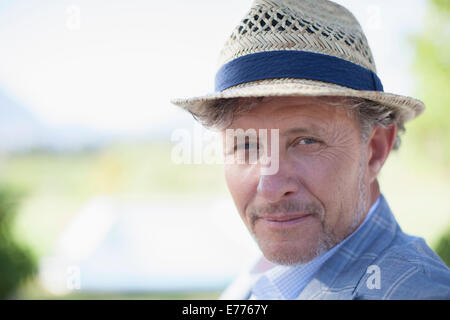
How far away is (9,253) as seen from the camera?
21.1ft

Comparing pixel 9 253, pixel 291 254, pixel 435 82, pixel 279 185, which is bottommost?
pixel 9 253

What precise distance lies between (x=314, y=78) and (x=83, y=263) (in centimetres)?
869

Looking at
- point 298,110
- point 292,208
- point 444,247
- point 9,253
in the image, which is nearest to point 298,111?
point 298,110

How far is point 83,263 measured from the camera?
9008mm

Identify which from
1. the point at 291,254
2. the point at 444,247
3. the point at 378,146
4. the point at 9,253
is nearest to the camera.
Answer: the point at 291,254

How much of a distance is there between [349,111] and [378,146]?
28 cm

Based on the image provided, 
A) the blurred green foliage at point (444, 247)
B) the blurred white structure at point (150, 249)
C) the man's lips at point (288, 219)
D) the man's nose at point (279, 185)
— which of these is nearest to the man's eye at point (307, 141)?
the man's nose at point (279, 185)

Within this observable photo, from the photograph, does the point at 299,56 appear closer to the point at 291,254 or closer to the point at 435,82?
the point at 291,254

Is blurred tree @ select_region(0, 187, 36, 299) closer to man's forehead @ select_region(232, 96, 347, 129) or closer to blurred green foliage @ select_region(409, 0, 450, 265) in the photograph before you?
man's forehead @ select_region(232, 96, 347, 129)

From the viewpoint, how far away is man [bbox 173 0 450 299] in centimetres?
154

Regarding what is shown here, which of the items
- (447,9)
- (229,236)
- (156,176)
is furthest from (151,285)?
(447,9)

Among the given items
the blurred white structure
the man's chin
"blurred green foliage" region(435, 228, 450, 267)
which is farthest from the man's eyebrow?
the blurred white structure

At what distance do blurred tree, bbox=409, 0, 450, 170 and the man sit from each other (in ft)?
34.8
